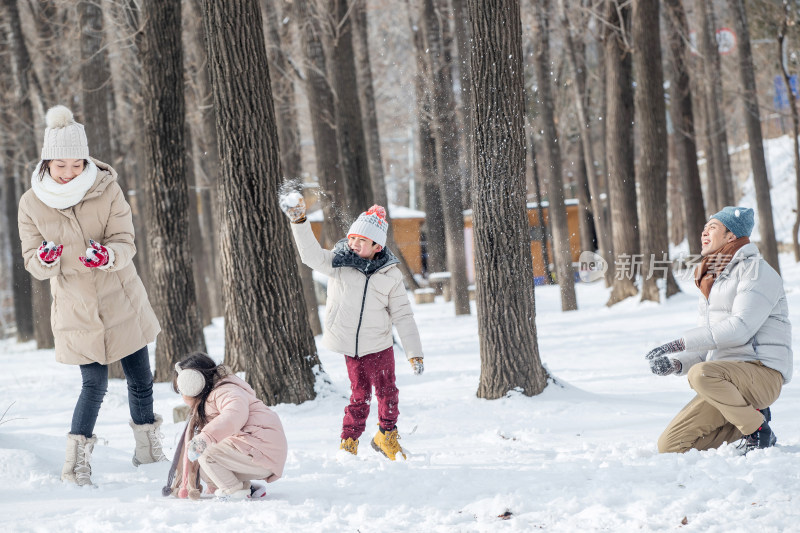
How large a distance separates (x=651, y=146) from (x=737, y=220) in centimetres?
909

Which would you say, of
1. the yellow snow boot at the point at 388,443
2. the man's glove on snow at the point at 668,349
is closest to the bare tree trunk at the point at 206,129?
the yellow snow boot at the point at 388,443

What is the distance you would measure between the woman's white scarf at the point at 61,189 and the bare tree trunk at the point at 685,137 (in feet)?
40.4

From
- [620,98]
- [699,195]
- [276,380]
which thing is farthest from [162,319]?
[699,195]

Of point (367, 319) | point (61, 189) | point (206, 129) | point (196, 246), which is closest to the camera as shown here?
point (61, 189)

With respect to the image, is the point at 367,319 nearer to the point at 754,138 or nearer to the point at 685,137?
the point at 754,138

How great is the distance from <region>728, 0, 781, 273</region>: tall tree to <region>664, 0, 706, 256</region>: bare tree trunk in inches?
40.5

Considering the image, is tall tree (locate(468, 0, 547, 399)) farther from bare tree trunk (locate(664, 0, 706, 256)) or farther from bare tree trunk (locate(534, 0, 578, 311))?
bare tree trunk (locate(664, 0, 706, 256))

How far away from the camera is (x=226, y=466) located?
433 centimetres

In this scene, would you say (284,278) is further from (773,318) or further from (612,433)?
(773,318)

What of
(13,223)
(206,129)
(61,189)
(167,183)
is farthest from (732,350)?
(13,223)

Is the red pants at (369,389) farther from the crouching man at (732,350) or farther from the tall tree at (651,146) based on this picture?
the tall tree at (651,146)

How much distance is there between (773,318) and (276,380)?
407cm

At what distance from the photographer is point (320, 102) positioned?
Answer: 13.3 meters

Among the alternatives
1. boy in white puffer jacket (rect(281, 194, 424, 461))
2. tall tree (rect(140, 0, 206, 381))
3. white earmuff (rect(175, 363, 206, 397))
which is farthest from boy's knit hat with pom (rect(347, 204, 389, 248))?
tall tree (rect(140, 0, 206, 381))
